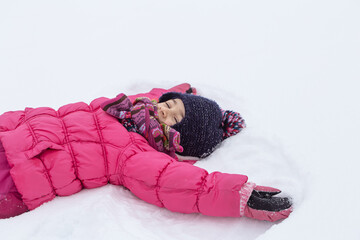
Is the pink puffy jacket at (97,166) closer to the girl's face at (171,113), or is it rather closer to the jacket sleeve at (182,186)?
the jacket sleeve at (182,186)

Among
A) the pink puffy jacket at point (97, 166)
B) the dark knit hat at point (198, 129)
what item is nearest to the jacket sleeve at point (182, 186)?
the pink puffy jacket at point (97, 166)

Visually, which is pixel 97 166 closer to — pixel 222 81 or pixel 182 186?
pixel 182 186

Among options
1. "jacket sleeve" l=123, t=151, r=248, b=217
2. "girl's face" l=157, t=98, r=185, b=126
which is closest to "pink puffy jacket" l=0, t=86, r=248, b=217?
"jacket sleeve" l=123, t=151, r=248, b=217

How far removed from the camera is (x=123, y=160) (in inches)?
51.1

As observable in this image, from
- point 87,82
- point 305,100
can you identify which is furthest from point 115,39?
point 305,100

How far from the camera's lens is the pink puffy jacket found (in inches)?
44.3

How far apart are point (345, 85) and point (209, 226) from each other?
1.30 meters

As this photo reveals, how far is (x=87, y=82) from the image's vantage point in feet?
7.43

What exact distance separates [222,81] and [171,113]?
28.5 inches

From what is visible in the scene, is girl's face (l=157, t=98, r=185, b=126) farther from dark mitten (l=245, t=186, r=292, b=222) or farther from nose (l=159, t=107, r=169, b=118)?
dark mitten (l=245, t=186, r=292, b=222)

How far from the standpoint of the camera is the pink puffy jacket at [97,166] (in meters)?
1.13

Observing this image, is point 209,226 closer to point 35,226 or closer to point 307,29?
point 35,226

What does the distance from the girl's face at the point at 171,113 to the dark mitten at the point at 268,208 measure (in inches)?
24.2

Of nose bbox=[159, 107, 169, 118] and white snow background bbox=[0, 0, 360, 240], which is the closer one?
white snow background bbox=[0, 0, 360, 240]
